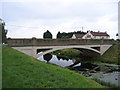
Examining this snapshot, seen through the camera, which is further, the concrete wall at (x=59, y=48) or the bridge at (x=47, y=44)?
the concrete wall at (x=59, y=48)

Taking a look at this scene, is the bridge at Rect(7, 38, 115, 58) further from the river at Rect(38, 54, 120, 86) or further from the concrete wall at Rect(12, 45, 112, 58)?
the river at Rect(38, 54, 120, 86)

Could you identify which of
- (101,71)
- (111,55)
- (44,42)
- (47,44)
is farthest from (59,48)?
(111,55)

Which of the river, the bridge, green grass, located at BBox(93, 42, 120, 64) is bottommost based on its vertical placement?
the river

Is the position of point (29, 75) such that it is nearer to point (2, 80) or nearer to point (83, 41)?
point (2, 80)

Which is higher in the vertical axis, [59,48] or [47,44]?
[47,44]

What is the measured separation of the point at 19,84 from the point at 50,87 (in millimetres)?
1801

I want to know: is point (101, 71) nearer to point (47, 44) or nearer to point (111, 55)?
point (47, 44)

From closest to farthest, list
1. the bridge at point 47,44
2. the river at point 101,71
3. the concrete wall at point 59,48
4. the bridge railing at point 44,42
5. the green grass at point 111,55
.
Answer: the river at point 101,71
the bridge railing at point 44,42
the bridge at point 47,44
the concrete wall at point 59,48
the green grass at point 111,55

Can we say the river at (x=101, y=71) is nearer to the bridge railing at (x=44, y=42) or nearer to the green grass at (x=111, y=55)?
the green grass at (x=111, y=55)

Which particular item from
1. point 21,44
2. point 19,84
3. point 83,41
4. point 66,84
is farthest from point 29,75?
point 83,41

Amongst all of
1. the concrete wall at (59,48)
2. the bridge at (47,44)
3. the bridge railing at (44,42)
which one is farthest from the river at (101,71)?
the bridge railing at (44,42)

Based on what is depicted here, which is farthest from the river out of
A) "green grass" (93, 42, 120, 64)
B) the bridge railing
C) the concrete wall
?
the bridge railing

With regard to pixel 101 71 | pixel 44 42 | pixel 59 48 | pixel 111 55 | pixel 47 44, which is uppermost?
pixel 44 42

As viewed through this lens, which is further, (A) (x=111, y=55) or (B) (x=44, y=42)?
(A) (x=111, y=55)
